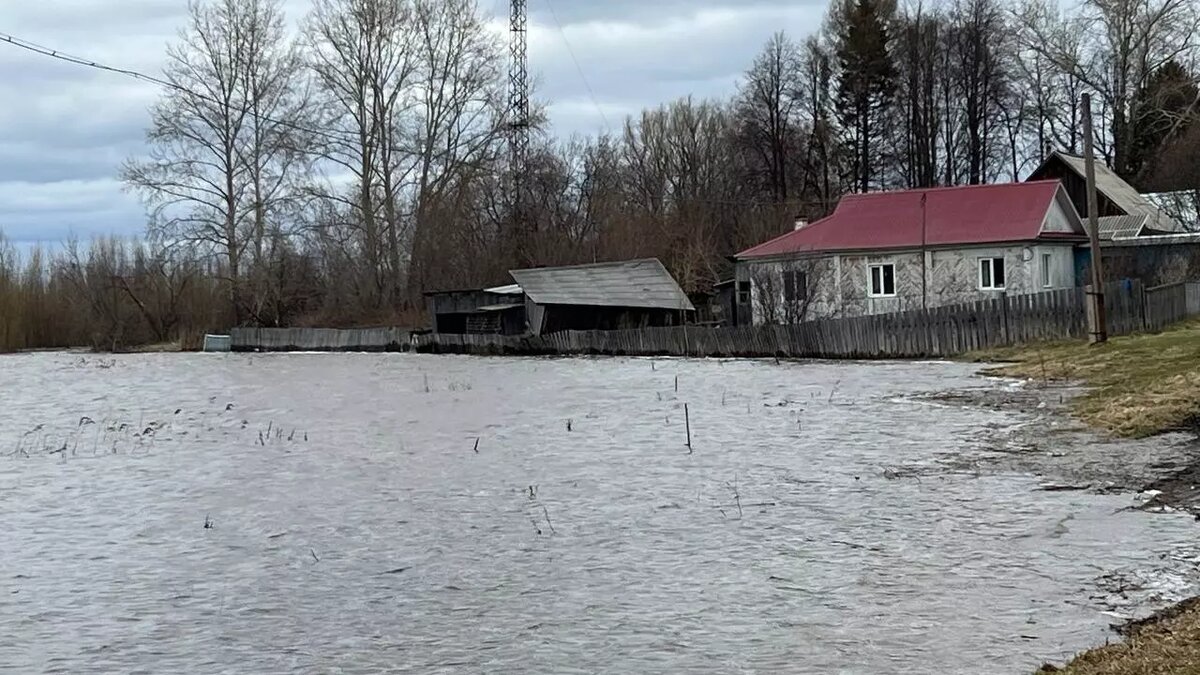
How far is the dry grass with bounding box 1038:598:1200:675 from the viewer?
5578 millimetres

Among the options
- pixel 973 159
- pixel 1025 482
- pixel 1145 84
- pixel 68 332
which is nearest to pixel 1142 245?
pixel 1145 84

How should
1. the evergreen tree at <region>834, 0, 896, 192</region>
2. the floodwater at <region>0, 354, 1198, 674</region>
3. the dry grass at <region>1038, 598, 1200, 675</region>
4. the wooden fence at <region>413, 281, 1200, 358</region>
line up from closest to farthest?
the dry grass at <region>1038, 598, 1200, 675</region> < the floodwater at <region>0, 354, 1198, 674</region> < the wooden fence at <region>413, 281, 1200, 358</region> < the evergreen tree at <region>834, 0, 896, 192</region>

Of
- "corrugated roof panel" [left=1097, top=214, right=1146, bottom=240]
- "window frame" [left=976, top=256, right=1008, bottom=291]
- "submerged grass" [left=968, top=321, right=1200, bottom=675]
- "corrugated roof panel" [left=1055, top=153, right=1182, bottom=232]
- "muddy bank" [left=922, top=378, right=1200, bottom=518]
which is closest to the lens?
"submerged grass" [left=968, top=321, right=1200, bottom=675]

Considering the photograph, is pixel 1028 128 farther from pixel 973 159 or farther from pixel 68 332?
pixel 68 332

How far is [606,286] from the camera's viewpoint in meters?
51.4

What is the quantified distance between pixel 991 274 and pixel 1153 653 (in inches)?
1453

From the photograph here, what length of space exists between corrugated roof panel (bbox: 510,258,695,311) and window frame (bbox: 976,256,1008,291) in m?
14.0

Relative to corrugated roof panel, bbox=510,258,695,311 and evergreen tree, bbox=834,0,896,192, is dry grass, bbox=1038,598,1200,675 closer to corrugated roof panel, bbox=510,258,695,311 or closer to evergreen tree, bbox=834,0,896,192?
corrugated roof panel, bbox=510,258,695,311

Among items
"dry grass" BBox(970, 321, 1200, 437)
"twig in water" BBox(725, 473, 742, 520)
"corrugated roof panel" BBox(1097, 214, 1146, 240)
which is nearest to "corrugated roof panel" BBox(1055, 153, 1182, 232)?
"corrugated roof panel" BBox(1097, 214, 1146, 240)

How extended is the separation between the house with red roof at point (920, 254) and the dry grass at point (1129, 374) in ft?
31.9

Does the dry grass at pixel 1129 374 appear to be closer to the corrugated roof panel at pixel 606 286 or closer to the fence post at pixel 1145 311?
the fence post at pixel 1145 311

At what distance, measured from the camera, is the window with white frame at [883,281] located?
43125 mm

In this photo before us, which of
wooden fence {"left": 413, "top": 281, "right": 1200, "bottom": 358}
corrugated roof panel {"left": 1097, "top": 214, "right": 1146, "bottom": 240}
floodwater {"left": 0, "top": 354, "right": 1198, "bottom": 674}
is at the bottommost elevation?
floodwater {"left": 0, "top": 354, "right": 1198, "bottom": 674}

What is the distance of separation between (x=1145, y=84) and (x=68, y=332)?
190 ft
